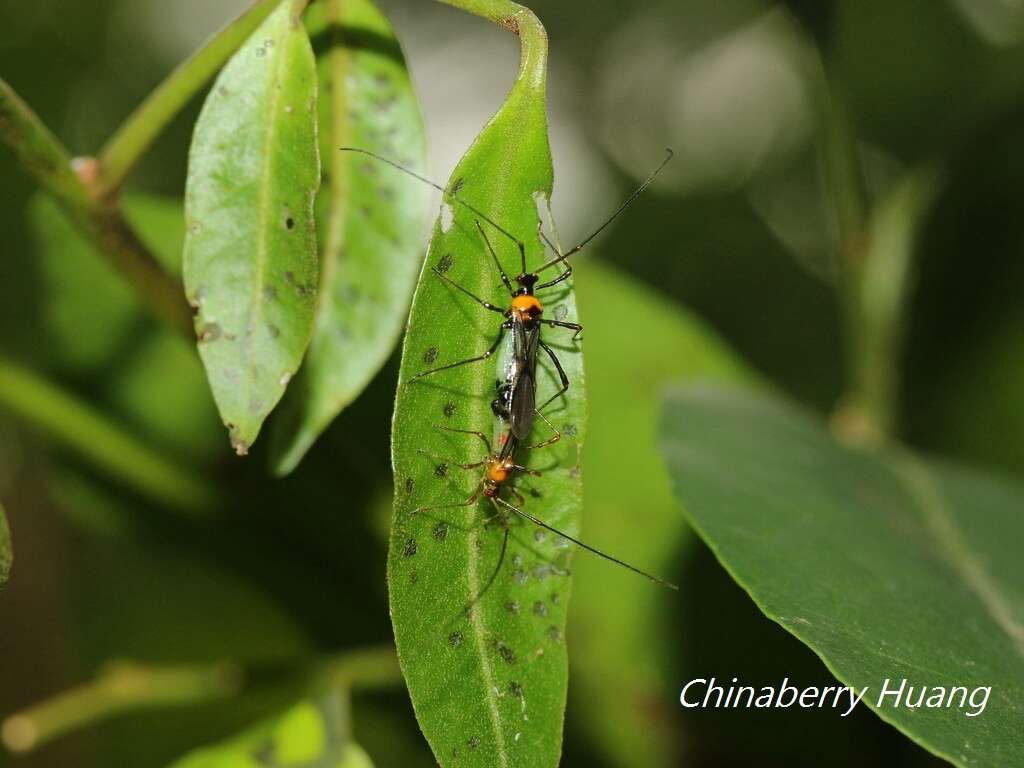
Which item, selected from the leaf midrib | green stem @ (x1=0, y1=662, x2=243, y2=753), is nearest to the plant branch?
green stem @ (x1=0, y1=662, x2=243, y2=753)

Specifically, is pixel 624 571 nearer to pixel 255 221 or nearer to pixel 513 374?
pixel 513 374

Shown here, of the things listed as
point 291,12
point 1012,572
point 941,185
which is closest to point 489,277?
point 291,12

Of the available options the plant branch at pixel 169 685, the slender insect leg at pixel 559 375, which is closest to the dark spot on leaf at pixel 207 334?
the slender insect leg at pixel 559 375

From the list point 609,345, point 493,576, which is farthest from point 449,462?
point 609,345

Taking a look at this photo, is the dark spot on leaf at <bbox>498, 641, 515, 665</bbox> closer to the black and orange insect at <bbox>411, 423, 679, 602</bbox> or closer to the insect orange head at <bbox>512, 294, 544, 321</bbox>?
the black and orange insect at <bbox>411, 423, 679, 602</bbox>

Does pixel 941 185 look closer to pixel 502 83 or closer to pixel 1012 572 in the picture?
pixel 1012 572

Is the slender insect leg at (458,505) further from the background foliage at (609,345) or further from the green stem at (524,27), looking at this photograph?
the background foliage at (609,345)

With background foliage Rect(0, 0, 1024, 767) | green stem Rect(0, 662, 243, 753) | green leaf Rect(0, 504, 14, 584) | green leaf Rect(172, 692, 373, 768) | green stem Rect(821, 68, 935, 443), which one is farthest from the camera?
green stem Rect(821, 68, 935, 443)

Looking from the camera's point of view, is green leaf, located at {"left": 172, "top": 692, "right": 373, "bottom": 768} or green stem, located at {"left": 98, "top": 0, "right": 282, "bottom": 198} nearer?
green stem, located at {"left": 98, "top": 0, "right": 282, "bottom": 198}
